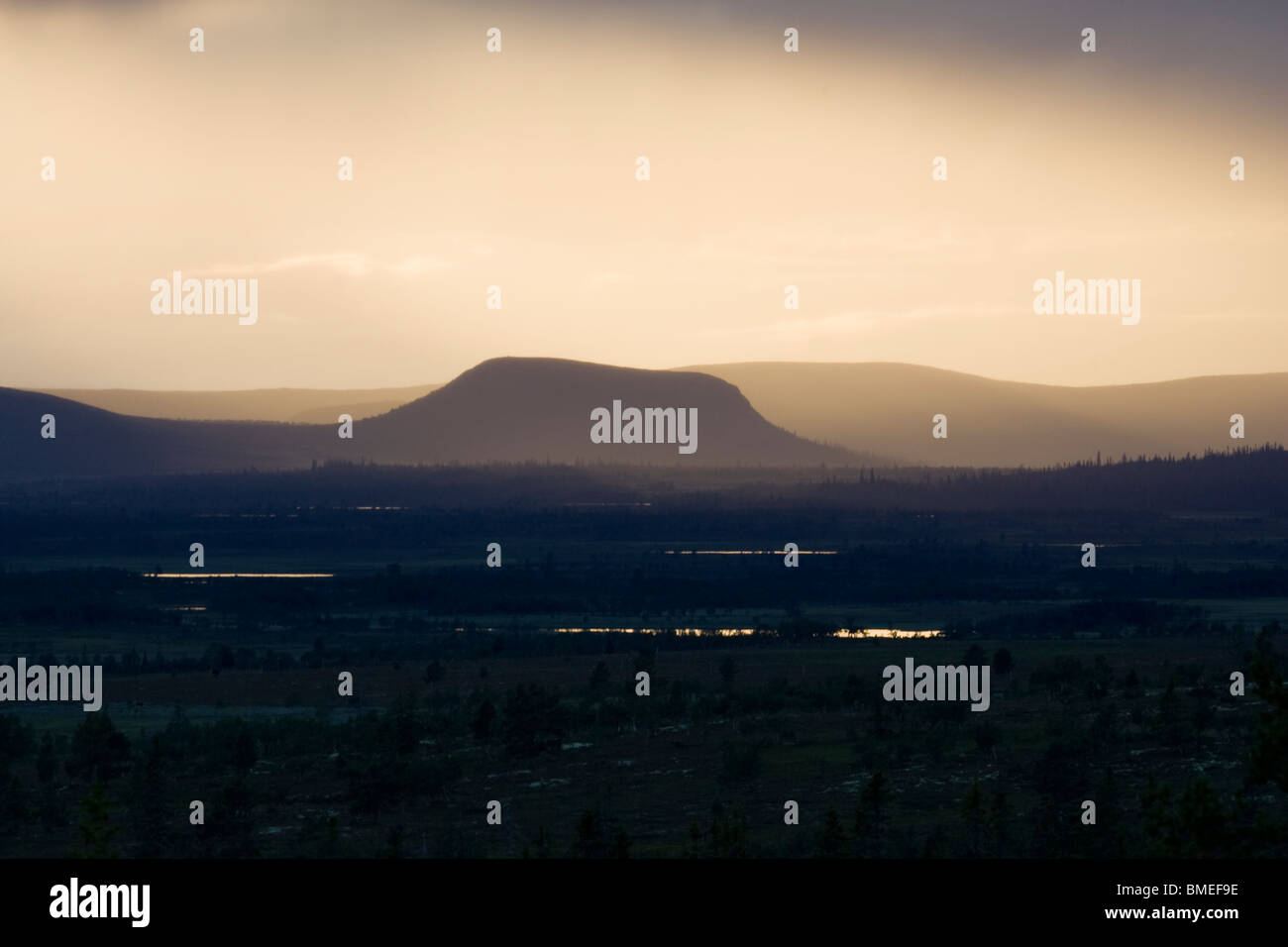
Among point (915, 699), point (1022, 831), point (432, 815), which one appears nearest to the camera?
point (1022, 831)

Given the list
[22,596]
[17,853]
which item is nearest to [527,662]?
[17,853]

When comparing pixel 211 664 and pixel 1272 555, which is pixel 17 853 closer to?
pixel 211 664

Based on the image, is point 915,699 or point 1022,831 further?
point 915,699

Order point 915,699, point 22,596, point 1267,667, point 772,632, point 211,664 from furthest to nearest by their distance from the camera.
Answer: point 22,596 → point 772,632 → point 211,664 → point 915,699 → point 1267,667
